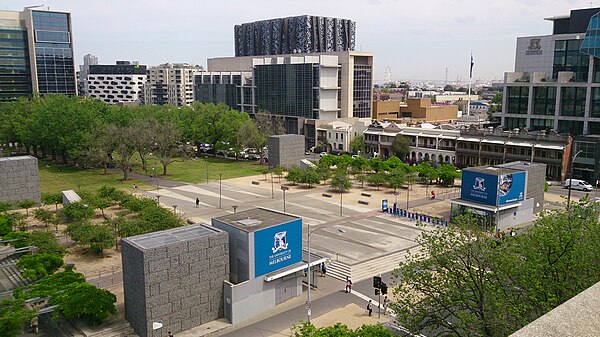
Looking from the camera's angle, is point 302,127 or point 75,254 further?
point 302,127

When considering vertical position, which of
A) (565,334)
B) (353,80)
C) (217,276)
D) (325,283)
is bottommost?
(325,283)

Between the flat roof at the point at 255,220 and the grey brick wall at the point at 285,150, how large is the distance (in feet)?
139

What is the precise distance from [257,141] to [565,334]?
75.5 metres

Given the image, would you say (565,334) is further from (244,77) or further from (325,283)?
(244,77)

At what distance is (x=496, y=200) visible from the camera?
4431 centimetres

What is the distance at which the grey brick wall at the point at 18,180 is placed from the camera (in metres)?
52.7

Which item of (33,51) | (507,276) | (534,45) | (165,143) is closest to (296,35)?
(33,51)

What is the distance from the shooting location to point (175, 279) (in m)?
25.9

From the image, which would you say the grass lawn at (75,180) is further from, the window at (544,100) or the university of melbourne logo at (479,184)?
the window at (544,100)

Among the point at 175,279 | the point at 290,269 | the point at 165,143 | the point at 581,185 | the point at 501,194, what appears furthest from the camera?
the point at 165,143

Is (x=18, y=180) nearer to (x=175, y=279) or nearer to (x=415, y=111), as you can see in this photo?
(x=175, y=279)

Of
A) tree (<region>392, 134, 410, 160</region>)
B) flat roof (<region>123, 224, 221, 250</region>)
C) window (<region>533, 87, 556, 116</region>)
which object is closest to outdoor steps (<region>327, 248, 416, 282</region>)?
flat roof (<region>123, 224, 221, 250</region>)

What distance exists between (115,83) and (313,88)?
117278 mm

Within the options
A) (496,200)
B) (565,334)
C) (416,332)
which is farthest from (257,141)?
(565,334)
